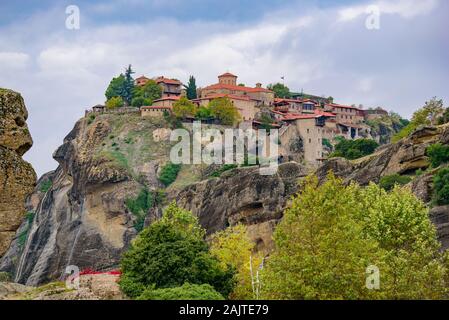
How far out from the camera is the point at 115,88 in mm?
184625

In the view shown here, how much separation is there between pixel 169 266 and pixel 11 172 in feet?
56.5

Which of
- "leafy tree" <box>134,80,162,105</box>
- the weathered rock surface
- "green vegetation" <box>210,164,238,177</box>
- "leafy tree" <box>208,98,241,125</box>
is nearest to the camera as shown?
the weathered rock surface

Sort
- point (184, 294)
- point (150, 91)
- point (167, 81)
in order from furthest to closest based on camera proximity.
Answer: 1. point (167, 81)
2. point (150, 91)
3. point (184, 294)

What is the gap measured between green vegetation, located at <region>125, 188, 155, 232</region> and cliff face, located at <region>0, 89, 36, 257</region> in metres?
112

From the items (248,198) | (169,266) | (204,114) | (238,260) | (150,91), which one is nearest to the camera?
(169,266)

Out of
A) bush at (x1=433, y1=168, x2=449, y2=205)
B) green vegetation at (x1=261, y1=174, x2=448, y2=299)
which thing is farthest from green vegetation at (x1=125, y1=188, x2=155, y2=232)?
green vegetation at (x1=261, y1=174, x2=448, y2=299)

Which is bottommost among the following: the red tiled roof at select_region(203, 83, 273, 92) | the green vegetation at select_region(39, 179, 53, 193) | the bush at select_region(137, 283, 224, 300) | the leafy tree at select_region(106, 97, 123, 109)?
the bush at select_region(137, 283, 224, 300)

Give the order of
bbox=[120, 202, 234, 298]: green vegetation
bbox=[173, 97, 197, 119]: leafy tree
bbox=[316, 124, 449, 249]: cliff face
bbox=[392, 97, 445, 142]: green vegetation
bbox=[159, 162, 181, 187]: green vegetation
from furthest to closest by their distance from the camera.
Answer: bbox=[173, 97, 197, 119]: leafy tree < bbox=[159, 162, 181, 187]: green vegetation < bbox=[392, 97, 445, 142]: green vegetation < bbox=[316, 124, 449, 249]: cliff face < bbox=[120, 202, 234, 298]: green vegetation

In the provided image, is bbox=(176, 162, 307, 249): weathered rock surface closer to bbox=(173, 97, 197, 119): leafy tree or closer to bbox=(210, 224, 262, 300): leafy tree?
bbox=(210, 224, 262, 300): leafy tree

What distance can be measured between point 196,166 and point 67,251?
24480 mm

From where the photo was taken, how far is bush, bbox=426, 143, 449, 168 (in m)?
82.5

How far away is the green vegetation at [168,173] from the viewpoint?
15612 cm

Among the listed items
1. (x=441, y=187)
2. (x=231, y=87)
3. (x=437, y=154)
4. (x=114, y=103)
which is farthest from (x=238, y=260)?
(x=231, y=87)

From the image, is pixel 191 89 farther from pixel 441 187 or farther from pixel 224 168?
pixel 441 187
